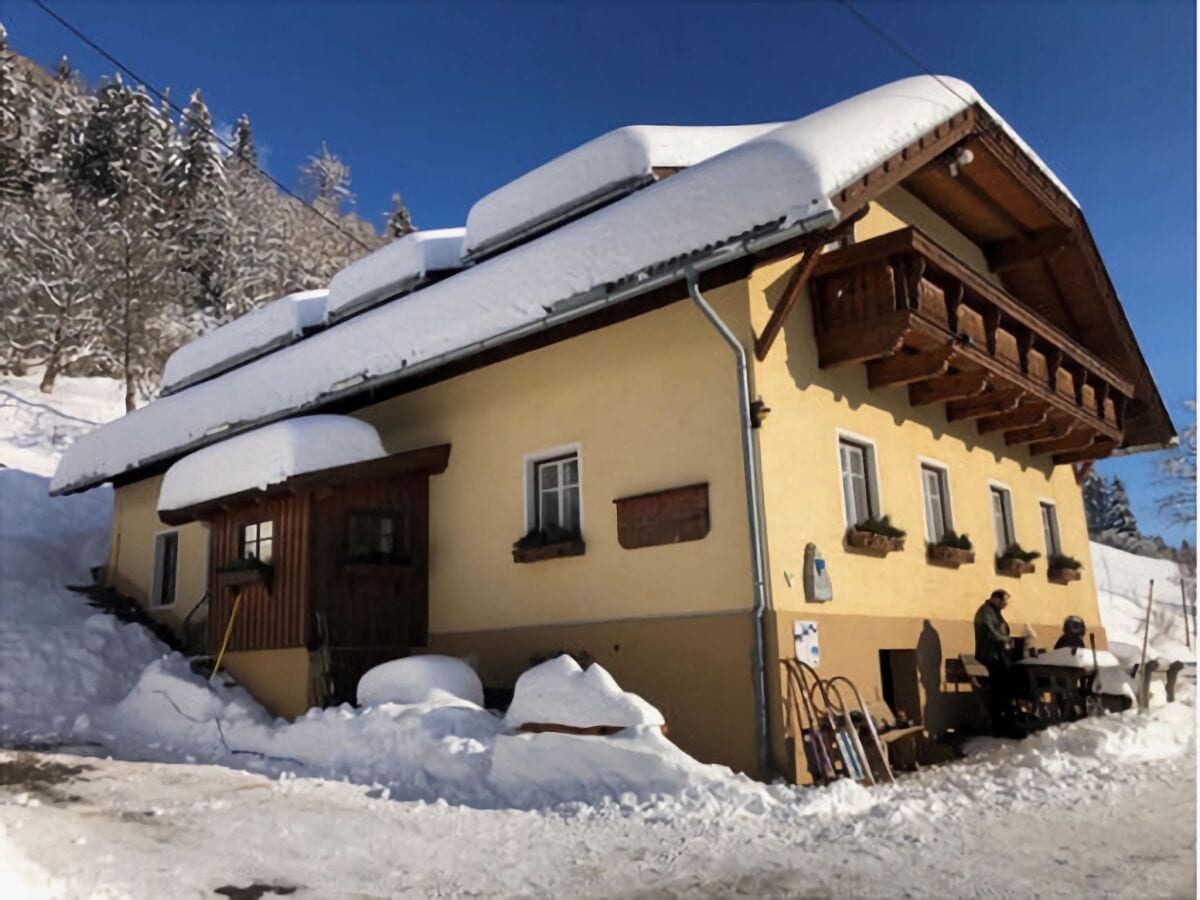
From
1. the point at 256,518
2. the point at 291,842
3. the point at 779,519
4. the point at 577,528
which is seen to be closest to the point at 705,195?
the point at 779,519

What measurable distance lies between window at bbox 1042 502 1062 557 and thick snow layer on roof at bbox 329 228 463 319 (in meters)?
9.61

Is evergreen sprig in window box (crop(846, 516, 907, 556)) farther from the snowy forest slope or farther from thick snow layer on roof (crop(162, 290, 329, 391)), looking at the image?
the snowy forest slope

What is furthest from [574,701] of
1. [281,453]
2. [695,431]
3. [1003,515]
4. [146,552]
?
[146,552]

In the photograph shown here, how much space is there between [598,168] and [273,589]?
21.0 feet

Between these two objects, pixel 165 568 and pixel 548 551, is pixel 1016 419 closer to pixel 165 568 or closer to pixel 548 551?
pixel 548 551

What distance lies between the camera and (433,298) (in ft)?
36.2

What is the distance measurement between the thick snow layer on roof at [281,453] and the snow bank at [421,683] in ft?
8.36

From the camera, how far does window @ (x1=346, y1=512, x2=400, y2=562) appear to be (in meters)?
10.9

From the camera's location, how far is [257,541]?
11.7m

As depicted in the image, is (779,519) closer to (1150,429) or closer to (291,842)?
(291,842)

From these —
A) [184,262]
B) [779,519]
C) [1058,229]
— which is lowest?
[779,519]

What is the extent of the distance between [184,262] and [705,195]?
38453mm

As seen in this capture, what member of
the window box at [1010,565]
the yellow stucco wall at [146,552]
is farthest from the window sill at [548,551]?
the yellow stucco wall at [146,552]

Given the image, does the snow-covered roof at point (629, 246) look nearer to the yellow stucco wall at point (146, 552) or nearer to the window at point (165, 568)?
the yellow stucco wall at point (146, 552)
